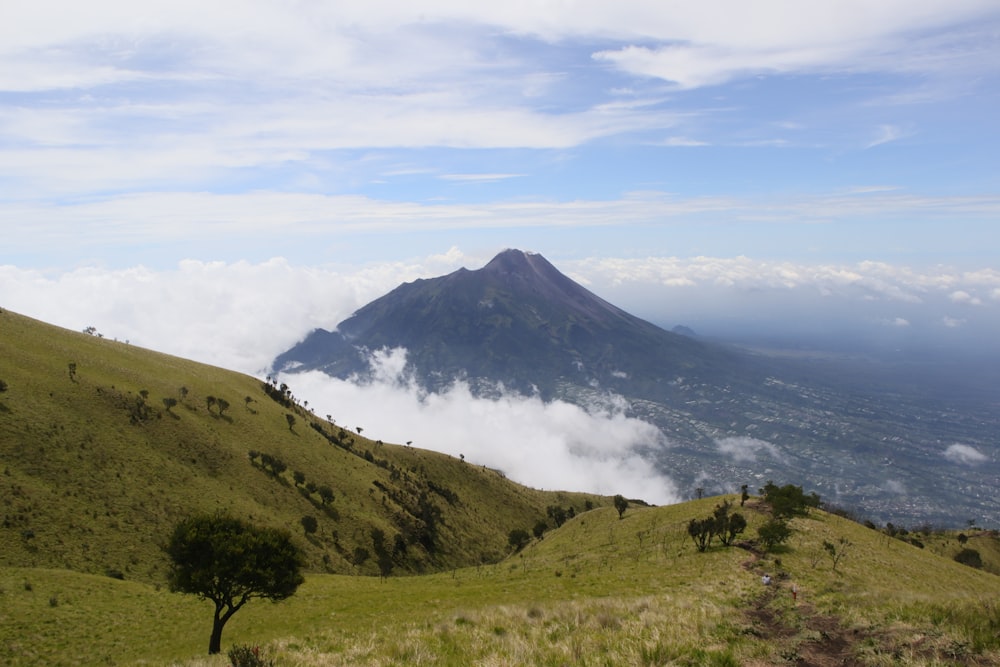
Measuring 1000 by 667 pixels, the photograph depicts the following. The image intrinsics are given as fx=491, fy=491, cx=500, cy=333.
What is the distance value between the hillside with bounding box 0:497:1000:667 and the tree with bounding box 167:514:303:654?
321 centimetres

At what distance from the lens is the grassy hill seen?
49.0 feet

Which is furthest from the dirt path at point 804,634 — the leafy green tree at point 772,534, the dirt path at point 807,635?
the leafy green tree at point 772,534

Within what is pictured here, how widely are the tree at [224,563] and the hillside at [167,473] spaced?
32268 millimetres

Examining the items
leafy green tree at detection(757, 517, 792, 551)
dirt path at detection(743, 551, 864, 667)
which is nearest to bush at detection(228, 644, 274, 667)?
dirt path at detection(743, 551, 864, 667)

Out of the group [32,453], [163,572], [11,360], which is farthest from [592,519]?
[11,360]

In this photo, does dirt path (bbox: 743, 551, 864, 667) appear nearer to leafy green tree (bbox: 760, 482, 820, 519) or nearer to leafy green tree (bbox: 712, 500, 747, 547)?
leafy green tree (bbox: 712, 500, 747, 547)

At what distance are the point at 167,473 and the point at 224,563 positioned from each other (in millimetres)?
56073

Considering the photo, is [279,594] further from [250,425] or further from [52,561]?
[250,425]

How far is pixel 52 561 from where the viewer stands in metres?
49.6

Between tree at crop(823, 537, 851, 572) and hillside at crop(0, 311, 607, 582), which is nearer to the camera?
tree at crop(823, 537, 851, 572)

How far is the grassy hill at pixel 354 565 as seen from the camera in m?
14.9

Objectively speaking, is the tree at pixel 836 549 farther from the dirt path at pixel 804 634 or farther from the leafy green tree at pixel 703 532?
the dirt path at pixel 804 634

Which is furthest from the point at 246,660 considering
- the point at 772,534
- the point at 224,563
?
the point at 772,534

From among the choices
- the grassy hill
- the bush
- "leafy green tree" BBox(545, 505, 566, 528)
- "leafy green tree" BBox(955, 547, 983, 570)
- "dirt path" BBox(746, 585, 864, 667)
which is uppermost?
"dirt path" BBox(746, 585, 864, 667)
